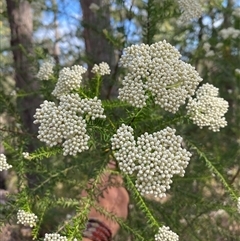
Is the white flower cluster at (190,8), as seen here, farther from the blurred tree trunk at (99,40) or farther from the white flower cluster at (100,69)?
the blurred tree trunk at (99,40)

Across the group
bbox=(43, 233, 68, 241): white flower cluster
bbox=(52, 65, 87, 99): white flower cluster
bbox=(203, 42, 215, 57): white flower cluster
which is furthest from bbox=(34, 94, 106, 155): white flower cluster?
bbox=(203, 42, 215, 57): white flower cluster

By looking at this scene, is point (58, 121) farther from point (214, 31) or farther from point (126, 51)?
point (214, 31)

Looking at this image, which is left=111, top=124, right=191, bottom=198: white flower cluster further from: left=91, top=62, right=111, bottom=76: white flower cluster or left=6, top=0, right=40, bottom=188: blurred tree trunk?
left=6, top=0, right=40, bottom=188: blurred tree trunk

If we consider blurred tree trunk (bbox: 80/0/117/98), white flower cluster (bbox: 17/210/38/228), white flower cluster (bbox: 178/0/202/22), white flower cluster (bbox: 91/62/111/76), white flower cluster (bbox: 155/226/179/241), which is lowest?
white flower cluster (bbox: 17/210/38/228)

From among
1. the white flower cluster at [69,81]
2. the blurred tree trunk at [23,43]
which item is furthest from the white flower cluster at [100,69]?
the blurred tree trunk at [23,43]

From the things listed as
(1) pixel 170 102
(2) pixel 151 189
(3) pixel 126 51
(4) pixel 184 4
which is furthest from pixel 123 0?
(2) pixel 151 189

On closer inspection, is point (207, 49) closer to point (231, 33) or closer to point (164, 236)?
point (231, 33)

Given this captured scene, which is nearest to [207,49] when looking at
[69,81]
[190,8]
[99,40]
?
[190,8]
